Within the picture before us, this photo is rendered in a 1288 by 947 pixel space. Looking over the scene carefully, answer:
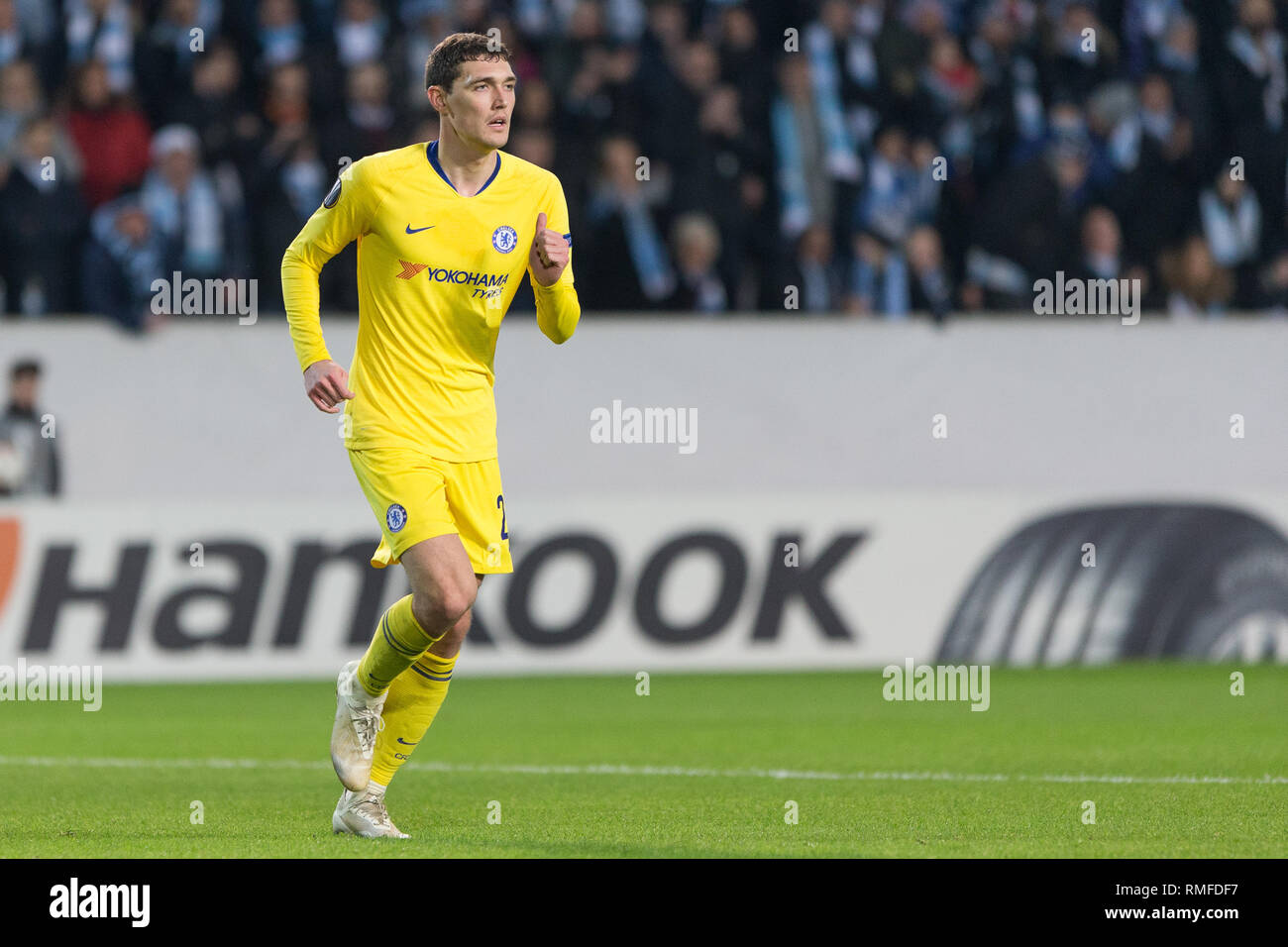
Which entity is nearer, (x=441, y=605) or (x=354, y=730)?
(x=441, y=605)

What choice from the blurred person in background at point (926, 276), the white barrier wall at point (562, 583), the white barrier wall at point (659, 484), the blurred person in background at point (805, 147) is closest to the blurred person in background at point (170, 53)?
the white barrier wall at point (659, 484)

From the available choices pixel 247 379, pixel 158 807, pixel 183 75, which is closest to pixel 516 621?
pixel 247 379

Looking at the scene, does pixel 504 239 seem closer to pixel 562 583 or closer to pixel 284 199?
pixel 562 583

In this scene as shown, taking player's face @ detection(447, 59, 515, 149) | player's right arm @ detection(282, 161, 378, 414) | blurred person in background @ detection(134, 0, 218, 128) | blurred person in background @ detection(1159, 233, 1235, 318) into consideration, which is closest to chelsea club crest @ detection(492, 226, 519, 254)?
player's face @ detection(447, 59, 515, 149)

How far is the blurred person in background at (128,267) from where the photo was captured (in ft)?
46.3

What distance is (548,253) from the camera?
22.9 feet

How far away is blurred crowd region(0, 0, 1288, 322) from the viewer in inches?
573

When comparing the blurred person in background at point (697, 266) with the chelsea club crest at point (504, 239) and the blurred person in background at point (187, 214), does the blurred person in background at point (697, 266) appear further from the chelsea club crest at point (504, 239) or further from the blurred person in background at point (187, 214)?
the chelsea club crest at point (504, 239)

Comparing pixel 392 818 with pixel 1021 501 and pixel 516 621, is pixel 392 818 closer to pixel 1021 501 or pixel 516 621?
pixel 516 621

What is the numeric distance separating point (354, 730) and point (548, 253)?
1735 mm

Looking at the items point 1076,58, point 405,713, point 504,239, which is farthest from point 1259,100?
point 405,713

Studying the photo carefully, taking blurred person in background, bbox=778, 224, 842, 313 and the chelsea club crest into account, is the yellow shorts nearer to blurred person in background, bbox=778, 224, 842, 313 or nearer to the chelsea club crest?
the chelsea club crest

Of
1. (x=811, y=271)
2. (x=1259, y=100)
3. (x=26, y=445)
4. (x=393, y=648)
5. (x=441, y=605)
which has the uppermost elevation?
(x=1259, y=100)

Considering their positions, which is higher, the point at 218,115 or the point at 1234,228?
the point at 218,115
